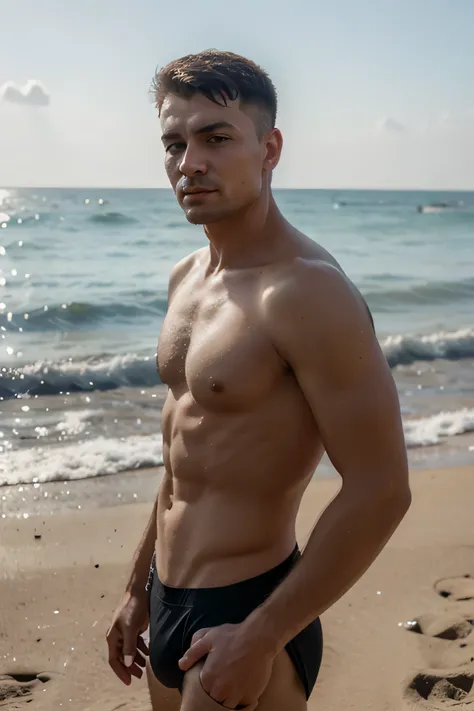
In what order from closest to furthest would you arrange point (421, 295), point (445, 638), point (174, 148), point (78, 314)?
1. point (174, 148)
2. point (445, 638)
3. point (78, 314)
4. point (421, 295)

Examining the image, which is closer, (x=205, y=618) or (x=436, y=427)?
(x=205, y=618)

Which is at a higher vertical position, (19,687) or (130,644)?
(130,644)

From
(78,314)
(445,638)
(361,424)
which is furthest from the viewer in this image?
(78,314)

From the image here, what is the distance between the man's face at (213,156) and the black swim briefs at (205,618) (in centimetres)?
87

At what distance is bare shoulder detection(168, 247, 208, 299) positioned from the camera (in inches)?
94.6

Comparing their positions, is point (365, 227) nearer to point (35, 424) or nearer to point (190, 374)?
point (35, 424)

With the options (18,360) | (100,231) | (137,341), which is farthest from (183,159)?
(100,231)

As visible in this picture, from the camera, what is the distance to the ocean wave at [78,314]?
14.1 m

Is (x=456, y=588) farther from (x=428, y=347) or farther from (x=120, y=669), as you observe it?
(x=428, y=347)

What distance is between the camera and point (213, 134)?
1.97m

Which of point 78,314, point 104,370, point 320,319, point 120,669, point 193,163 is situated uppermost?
point 193,163

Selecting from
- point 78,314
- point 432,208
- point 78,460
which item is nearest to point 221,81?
point 78,460

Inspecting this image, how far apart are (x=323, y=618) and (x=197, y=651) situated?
2.65 metres

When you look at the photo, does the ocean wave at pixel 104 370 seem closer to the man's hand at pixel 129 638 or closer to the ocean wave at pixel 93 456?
the ocean wave at pixel 93 456
